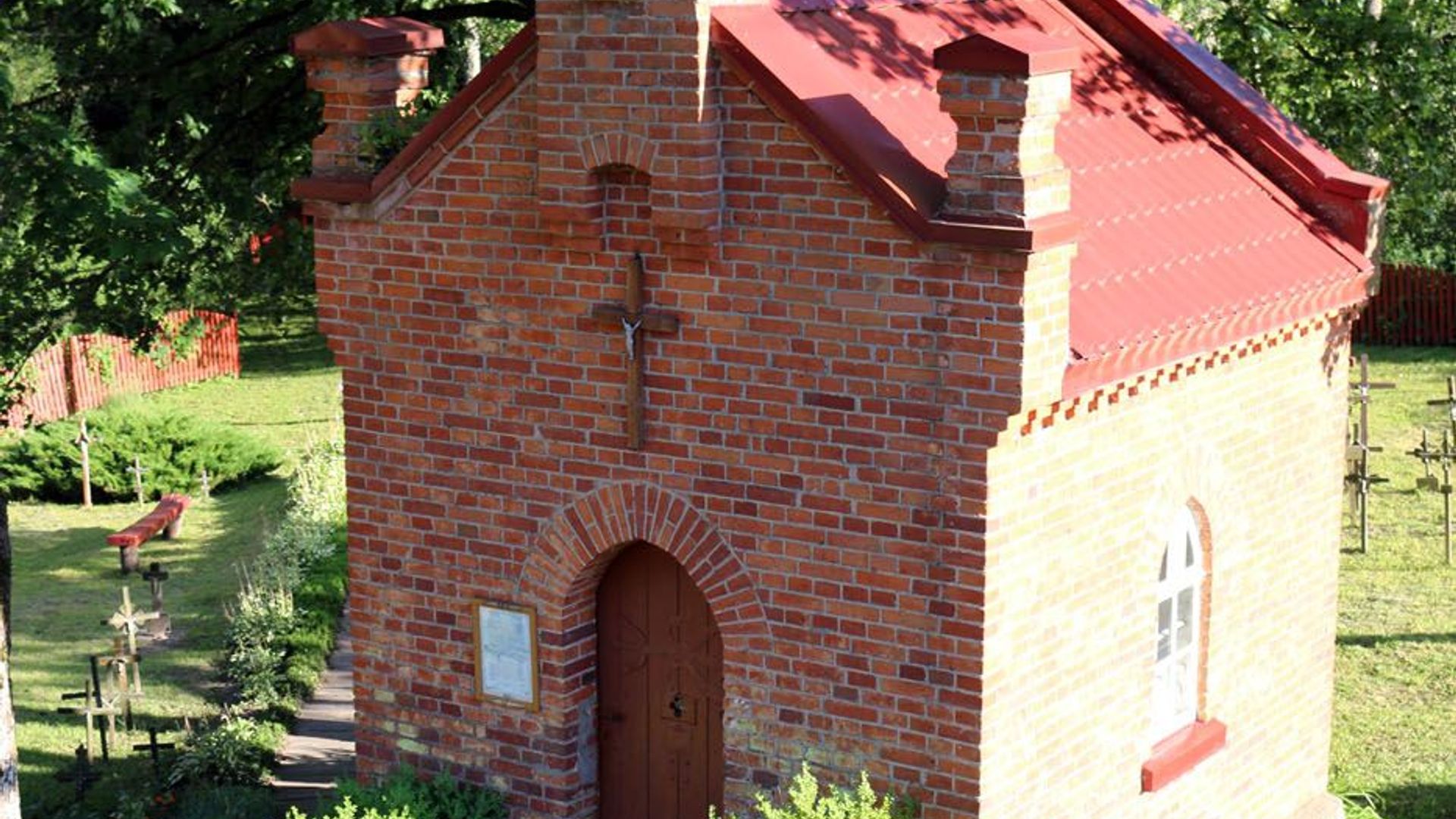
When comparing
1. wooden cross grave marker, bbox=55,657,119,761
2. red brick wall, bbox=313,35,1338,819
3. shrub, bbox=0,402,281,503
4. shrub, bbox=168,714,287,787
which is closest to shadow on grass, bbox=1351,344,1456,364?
shrub, bbox=0,402,281,503

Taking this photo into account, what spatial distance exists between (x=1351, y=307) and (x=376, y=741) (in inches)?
229

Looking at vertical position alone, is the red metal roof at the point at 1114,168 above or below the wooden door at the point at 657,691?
above

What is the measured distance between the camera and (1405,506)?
2080 cm

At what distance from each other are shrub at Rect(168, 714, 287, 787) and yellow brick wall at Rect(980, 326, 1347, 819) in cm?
559

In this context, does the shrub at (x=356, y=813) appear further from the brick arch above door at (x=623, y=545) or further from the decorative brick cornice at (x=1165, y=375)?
the decorative brick cornice at (x=1165, y=375)

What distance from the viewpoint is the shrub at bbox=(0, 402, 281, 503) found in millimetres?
23453

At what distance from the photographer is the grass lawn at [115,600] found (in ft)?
48.5

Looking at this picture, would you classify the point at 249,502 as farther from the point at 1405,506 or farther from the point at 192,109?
the point at 1405,506

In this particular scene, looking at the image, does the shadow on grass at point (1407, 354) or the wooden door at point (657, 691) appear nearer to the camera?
the wooden door at point (657, 691)

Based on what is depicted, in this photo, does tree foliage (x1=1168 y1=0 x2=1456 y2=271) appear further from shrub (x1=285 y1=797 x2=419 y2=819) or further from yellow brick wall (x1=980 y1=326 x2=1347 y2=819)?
shrub (x1=285 y1=797 x2=419 y2=819)

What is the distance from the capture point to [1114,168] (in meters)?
10.3

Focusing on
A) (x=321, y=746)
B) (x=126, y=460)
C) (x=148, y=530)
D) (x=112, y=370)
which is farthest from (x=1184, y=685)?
(x=112, y=370)

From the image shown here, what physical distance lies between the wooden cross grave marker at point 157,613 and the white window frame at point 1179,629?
776 cm

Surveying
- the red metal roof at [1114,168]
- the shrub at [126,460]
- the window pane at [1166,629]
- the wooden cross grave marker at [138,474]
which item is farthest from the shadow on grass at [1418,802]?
the wooden cross grave marker at [138,474]
